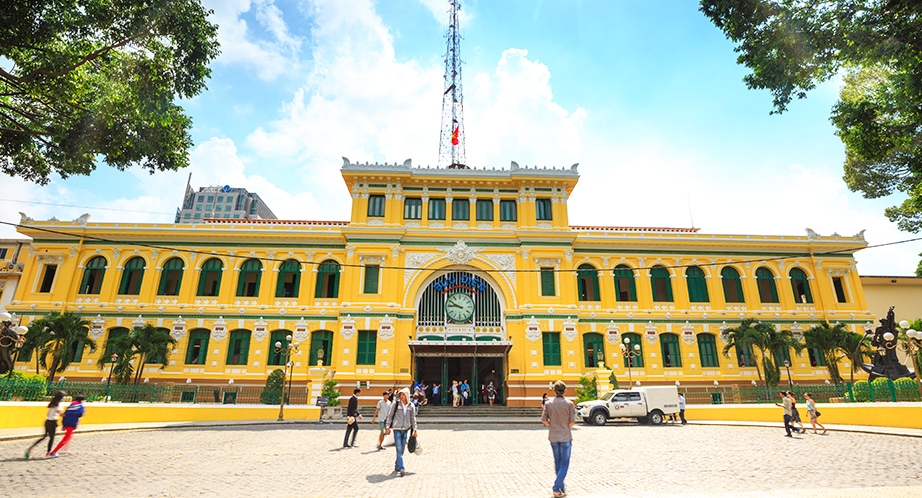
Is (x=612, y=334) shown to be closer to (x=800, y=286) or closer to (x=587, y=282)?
(x=587, y=282)

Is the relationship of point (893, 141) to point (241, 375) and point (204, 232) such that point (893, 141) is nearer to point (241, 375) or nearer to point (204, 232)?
point (241, 375)

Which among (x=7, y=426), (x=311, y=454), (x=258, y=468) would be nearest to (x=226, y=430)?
(x=7, y=426)

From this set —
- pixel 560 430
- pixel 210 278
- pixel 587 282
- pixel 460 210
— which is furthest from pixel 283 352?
pixel 560 430

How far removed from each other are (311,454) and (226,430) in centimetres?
779

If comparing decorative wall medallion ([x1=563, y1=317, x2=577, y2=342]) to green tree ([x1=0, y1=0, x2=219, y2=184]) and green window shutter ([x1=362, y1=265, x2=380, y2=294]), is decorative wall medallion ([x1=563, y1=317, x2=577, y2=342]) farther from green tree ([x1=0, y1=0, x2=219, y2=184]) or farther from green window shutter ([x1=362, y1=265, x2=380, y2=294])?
green tree ([x1=0, y1=0, x2=219, y2=184])

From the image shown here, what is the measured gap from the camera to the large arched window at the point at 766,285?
1251 inches

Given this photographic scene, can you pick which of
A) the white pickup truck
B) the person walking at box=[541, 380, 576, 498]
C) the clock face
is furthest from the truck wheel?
the person walking at box=[541, 380, 576, 498]

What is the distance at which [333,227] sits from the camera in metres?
31.3

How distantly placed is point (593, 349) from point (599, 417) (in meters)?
8.15

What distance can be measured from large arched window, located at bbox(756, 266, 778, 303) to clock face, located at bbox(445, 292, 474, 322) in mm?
19947

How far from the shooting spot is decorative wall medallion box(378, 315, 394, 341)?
2768cm

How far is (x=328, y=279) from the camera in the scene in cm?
3086

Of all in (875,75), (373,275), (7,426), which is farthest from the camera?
(373,275)

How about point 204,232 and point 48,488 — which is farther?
point 204,232
